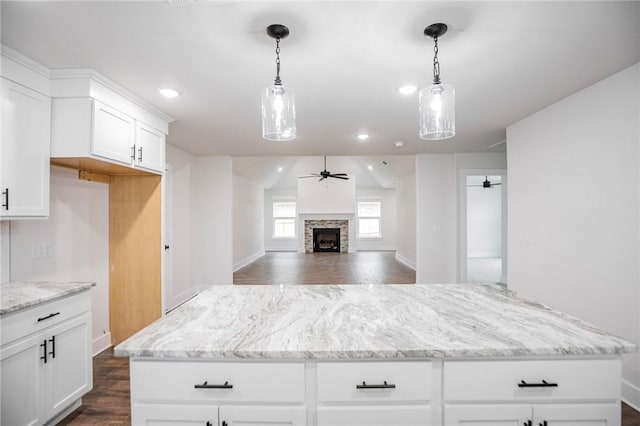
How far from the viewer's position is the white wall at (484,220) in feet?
32.8

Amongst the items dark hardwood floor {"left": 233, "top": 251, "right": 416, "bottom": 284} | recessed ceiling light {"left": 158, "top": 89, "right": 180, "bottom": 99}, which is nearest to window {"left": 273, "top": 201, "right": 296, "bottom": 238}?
dark hardwood floor {"left": 233, "top": 251, "right": 416, "bottom": 284}

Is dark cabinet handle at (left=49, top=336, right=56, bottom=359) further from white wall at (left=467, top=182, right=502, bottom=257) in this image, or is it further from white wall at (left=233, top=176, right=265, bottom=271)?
white wall at (left=467, top=182, right=502, bottom=257)

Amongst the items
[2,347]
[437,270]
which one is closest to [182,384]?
[2,347]

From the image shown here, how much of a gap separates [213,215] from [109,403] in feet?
10.9

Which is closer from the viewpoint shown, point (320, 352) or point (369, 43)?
point (320, 352)

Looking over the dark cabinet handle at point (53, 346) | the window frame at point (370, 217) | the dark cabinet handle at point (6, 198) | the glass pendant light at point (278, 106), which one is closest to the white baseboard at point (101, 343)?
the dark cabinet handle at point (53, 346)

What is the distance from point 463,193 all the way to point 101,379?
529cm

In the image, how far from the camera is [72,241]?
8.96 feet

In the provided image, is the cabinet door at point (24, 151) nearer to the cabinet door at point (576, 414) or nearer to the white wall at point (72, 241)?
the white wall at point (72, 241)

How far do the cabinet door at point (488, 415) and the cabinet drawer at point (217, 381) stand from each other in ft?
1.85

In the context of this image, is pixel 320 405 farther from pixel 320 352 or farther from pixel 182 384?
pixel 182 384

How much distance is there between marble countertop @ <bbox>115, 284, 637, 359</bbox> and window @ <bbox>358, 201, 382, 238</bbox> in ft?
32.2

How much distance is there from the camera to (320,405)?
1132 millimetres

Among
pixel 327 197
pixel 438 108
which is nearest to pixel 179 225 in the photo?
pixel 438 108
